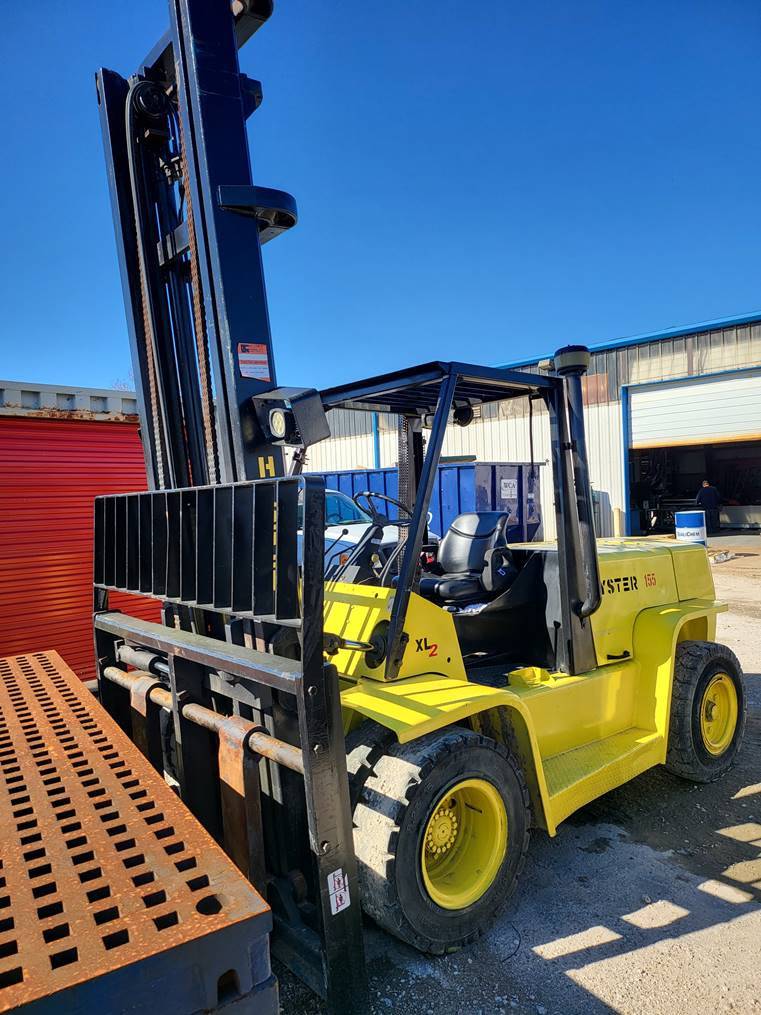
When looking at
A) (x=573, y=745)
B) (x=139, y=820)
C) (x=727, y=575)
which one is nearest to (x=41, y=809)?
(x=139, y=820)

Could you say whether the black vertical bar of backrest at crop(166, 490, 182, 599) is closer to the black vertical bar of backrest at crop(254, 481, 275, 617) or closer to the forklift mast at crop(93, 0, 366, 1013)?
the forklift mast at crop(93, 0, 366, 1013)

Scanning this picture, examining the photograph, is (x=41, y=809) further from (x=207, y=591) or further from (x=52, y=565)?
(x=52, y=565)

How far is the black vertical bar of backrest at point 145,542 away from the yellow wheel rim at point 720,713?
3683 mm

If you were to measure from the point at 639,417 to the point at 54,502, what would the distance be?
18.1 meters

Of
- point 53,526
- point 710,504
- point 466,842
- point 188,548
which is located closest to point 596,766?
point 466,842

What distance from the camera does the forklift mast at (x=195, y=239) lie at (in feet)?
9.34

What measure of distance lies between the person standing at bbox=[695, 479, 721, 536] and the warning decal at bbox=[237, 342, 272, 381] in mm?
24758

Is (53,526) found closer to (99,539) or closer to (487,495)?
(99,539)

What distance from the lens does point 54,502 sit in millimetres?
6773

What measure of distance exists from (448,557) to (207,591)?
71.7 inches

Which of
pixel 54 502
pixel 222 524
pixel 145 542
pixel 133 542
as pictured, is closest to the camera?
pixel 222 524

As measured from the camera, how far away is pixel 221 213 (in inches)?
112

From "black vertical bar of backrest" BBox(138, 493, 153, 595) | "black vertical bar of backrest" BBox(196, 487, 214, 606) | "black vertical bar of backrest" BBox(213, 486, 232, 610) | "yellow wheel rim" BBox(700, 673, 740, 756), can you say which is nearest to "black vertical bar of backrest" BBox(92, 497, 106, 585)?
"black vertical bar of backrest" BBox(138, 493, 153, 595)

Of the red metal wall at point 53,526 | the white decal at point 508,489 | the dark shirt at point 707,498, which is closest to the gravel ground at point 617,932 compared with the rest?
the red metal wall at point 53,526
